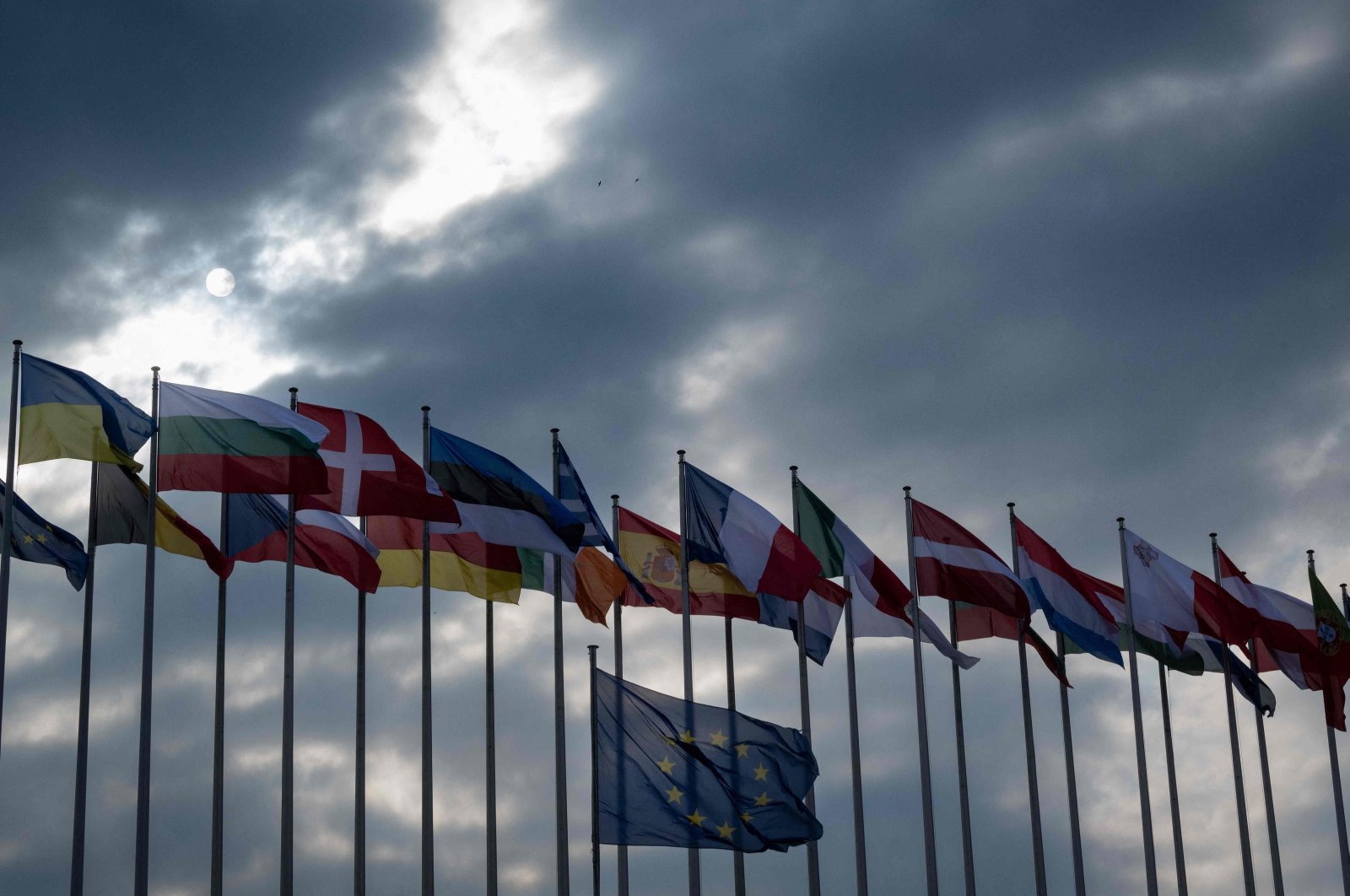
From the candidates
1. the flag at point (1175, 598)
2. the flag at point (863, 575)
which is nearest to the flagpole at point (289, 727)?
the flag at point (863, 575)

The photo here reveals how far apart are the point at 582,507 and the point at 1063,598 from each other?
13375mm

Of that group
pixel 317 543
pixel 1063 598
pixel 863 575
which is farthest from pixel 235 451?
pixel 1063 598

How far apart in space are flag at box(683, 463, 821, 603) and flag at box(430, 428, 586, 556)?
12.5 ft

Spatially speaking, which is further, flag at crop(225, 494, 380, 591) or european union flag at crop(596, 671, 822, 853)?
flag at crop(225, 494, 380, 591)

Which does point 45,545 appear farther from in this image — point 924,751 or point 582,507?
point 924,751

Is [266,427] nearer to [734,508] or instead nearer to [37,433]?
[37,433]

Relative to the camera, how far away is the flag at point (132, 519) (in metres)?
31.9

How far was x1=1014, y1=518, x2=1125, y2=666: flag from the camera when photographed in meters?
40.4

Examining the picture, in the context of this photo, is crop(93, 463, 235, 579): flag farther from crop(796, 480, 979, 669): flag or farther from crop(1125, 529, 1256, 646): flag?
crop(1125, 529, 1256, 646): flag

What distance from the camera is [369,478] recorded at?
106ft

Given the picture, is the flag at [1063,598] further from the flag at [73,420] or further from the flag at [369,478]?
the flag at [73,420]

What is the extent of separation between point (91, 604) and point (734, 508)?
13.9 m

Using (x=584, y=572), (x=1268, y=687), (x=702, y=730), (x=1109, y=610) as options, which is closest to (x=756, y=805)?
(x=702, y=730)

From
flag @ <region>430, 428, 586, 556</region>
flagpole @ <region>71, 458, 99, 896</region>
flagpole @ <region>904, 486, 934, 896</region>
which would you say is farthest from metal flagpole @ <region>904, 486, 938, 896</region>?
flagpole @ <region>71, 458, 99, 896</region>
